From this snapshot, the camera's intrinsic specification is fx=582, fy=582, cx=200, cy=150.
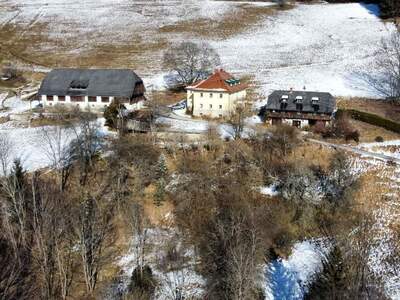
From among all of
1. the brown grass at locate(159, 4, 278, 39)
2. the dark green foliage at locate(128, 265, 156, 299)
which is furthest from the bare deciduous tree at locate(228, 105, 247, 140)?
the brown grass at locate(159, 4, 278, 39)

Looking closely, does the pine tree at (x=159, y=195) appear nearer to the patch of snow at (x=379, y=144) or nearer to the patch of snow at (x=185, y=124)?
the patch of snow at (x=185, y=124)

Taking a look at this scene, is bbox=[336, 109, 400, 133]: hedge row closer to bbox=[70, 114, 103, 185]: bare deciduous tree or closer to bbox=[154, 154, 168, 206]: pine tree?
bbox=[154, 154, 168, 206]: pine tree

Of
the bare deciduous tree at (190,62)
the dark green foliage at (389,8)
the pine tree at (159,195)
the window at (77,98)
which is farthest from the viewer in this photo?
the dark green foliage at (389,8)

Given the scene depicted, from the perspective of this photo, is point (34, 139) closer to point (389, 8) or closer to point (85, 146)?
point (85, 146)

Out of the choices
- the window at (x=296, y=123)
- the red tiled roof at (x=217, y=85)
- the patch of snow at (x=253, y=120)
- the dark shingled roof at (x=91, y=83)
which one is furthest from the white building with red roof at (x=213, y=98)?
the dark shingled roof at (x=91, y=83)

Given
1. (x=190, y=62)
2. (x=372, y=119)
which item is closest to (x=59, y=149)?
(x=190, y=62)
